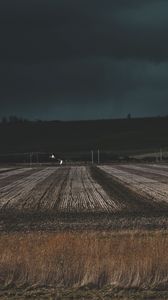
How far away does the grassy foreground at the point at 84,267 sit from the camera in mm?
12891

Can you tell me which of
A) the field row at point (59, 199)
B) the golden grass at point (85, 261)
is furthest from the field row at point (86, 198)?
the golden grass at point (85, 261)

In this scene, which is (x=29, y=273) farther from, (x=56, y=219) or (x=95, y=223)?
(x=56, y=219)

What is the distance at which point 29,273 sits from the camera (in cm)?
1425

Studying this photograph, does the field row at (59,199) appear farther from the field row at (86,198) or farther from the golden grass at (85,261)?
the golden grass at (85,261)

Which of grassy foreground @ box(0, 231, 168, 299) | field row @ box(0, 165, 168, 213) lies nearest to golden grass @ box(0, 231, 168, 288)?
grassy foreground @ box(0, 231, 168, 299)

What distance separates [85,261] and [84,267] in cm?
70

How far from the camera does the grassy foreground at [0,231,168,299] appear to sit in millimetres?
12891

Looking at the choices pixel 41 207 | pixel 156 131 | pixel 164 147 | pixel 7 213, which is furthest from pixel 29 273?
pixel 156 131

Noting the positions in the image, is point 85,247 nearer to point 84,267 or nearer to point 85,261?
point 85,261

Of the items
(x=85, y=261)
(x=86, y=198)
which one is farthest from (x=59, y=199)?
(x=85, y=261)

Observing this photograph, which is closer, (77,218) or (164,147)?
(77,218)

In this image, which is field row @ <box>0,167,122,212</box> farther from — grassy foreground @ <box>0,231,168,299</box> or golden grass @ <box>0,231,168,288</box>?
grassy foreground @ <box>0,231,168,299</box>

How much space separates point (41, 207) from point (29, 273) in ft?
63.0

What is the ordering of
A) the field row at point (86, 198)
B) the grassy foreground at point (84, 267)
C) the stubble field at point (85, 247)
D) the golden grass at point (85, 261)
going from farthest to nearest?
the field row at point (86, 198)
the golden grass at point (85, 261)
the stubble field at point (85, 247)
the grassy foreground at point (84, 267)
